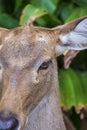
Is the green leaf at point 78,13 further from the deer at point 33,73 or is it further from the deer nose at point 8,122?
the deer nose at point 8,122

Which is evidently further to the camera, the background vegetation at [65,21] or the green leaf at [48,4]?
the green leaf at [48,4]

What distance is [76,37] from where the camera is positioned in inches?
116

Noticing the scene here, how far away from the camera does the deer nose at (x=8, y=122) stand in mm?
2486

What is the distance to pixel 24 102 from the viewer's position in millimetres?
2625

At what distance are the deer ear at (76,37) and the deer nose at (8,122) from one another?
2.07ft

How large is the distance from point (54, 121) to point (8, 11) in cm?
199

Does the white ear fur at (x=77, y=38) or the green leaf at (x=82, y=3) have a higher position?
the white ear fur at (x=77, y=38)

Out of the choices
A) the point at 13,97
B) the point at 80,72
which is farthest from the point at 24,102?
the point at 80,72

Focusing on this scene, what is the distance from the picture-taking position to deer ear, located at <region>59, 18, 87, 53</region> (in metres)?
2.87

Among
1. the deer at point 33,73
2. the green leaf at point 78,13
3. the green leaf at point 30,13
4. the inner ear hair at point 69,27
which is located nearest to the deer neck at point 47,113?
the deer at point 33,73

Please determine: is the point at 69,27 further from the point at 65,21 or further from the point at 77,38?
the point at 65,21

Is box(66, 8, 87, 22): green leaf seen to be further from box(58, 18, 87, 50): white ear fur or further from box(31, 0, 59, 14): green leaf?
box(58, 18, 87, 50): white ear fur

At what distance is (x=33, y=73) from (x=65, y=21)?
1.62m

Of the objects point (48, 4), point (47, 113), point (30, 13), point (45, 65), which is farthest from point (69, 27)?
point (48, 4)
